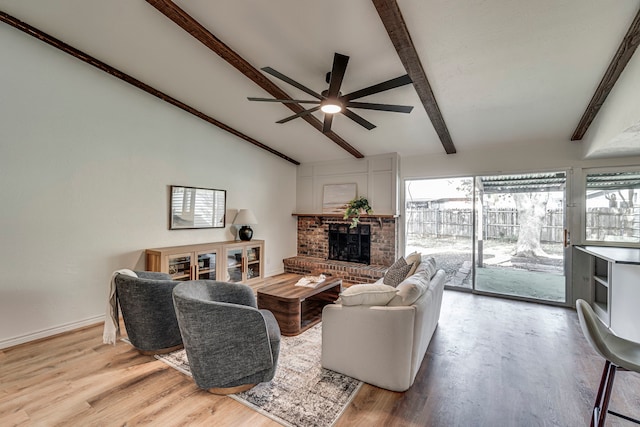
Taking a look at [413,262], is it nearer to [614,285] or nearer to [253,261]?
[614,285]

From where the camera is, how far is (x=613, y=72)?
2.67m

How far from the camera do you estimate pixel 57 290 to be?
9.99 feet

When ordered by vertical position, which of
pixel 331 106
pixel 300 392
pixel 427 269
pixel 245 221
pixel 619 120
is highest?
pixel 331 106

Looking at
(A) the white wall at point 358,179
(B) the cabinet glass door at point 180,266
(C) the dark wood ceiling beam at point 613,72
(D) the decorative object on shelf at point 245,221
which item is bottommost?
(B) the cabinet glass door at point 180,266

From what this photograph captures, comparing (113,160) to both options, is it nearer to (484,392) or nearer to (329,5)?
(329,5)

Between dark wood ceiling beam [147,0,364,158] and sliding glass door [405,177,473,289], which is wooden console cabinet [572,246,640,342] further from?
dark wood ceiling beam [147,0,364,158]

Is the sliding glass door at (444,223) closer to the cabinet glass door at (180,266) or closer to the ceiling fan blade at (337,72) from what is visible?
the ceiling fan blade at (337,72)

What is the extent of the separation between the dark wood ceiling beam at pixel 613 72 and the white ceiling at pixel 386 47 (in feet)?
0.20

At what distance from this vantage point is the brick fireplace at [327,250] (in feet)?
17.0

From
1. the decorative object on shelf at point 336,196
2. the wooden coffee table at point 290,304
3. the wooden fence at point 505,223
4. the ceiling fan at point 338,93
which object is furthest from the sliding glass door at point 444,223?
the ceiling fan at point 338,93

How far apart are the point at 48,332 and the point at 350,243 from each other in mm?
4566

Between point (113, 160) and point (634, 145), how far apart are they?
6190 mm

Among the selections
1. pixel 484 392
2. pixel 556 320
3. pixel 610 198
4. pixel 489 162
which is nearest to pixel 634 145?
pixel 610 198

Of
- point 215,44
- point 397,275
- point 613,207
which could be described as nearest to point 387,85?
point 215,44
